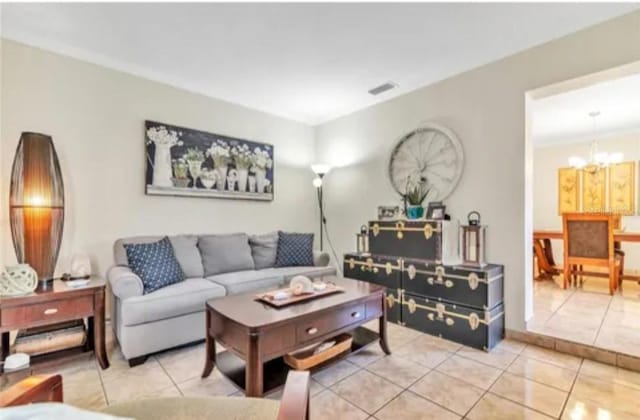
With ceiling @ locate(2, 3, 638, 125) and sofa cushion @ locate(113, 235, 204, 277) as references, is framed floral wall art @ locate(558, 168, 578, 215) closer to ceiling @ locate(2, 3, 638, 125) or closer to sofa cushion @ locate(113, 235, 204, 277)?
ceiling @ locate(2, 3, 638, 125)

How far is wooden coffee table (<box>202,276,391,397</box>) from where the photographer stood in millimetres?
1619

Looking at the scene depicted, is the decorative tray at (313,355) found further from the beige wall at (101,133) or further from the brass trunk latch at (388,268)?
the beige wall at (101,133)

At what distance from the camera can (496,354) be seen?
93.8 inches

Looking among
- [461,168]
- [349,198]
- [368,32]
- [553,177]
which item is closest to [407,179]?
[461,168]

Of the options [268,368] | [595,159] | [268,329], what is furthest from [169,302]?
[595,159]

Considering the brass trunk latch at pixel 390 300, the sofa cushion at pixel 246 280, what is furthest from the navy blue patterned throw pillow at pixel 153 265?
the brass trunk latch at pixel 390 300

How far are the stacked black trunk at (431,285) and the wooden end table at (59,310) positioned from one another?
7.64 ft

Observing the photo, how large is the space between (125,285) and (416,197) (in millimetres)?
2749

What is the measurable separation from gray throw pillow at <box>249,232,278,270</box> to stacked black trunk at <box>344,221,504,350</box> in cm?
99

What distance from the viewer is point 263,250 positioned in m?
3.60

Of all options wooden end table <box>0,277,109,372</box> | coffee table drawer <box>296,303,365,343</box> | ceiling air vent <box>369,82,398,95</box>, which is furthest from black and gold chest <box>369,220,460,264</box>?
wooden end table <box>0,277,109,372</box>

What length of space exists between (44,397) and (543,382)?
8.46 feet

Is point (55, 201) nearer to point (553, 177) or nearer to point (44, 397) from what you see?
point (44, 397)

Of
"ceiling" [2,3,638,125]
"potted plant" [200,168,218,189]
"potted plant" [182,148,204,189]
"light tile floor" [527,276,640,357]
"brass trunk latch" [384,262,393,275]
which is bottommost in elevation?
"light tile floor" [527,276,640,357]
